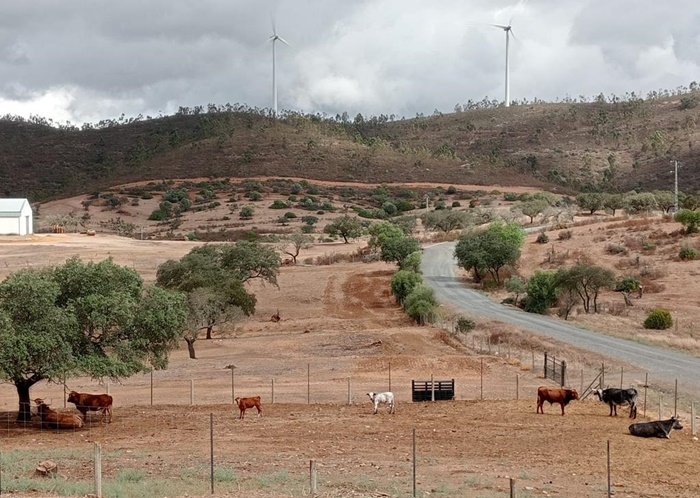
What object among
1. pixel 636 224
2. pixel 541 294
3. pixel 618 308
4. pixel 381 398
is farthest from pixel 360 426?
pixel 636 224

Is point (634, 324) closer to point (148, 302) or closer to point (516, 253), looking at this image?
point (516, 253)

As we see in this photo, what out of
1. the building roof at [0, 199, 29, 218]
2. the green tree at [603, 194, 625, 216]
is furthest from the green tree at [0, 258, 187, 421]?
the green tree at [603, 194, 625, 216]

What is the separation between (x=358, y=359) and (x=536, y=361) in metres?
10.2

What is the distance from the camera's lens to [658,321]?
60.8 meters

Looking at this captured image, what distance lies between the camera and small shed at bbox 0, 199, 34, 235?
11744 centimetres

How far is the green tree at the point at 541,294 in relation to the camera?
232ft

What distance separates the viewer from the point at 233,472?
2070 centimetres

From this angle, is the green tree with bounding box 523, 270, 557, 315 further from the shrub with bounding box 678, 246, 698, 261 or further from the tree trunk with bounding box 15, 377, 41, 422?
the tree trunk with bounding box 15, 377, 41, 422

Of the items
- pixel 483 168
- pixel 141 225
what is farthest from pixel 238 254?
pixel 483 168

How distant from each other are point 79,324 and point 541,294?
4820cm

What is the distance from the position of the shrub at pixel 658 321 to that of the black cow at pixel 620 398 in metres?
30.7

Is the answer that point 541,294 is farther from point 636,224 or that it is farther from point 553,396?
point 553,396

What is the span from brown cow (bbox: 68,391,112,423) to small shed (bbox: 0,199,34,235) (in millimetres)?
94034

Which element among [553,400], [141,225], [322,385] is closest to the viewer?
[553,400]
